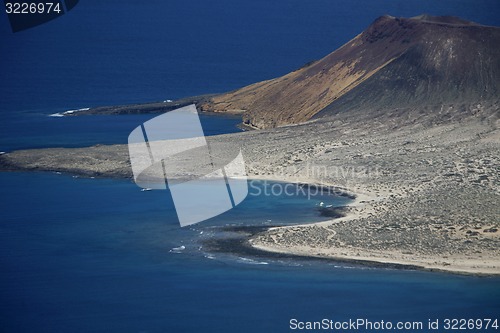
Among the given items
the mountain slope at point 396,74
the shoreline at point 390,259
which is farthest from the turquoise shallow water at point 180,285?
the mountain slope at point 396,74

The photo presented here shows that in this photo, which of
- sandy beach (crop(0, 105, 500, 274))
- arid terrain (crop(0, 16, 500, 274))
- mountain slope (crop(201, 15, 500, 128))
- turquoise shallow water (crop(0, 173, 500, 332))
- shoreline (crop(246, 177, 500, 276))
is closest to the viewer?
turquoise shallow water (crop(0, 173, 500, 332))

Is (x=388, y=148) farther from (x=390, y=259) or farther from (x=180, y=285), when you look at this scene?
(x=180, y=285)

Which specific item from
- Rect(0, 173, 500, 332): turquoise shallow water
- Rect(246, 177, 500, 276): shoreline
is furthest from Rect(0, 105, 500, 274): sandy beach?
Rect(0, 173, 500, 332): turquoise shallow water

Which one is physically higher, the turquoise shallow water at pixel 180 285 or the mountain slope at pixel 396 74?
the mountain slope at pixel 396 74

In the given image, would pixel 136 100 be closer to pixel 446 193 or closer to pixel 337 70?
pixel 337 70

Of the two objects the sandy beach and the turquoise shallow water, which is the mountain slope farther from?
the turquoise shallow water

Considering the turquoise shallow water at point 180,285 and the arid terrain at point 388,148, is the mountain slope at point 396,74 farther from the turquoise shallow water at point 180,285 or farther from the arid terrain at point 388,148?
the turquoise shallow water at point 180,285

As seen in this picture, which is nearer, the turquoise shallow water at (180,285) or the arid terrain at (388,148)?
the turquoise shallow water at (180,285)

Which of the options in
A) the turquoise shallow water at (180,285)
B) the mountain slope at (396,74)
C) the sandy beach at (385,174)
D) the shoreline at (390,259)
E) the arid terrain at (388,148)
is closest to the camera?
the turquoise shallow water at (180,285)

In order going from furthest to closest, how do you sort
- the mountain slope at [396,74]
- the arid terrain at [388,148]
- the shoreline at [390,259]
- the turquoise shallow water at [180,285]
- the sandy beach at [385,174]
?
the mountain slope at [396,74]
the arid terrain at [388,148]
the sandy beach at [385,174]
the shoreline at [390,259]
the turquoise shallow water at [180,285]
